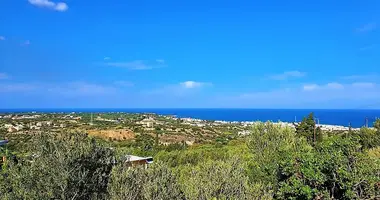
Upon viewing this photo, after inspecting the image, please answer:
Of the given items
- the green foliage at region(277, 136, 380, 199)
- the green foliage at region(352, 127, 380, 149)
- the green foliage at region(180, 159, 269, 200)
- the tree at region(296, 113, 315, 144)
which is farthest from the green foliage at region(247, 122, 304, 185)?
the tree at region(296, 113, 315, 144)

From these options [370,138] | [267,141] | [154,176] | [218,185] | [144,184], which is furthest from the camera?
[370,138]

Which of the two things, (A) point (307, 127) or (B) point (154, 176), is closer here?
(B) point (154, 176)

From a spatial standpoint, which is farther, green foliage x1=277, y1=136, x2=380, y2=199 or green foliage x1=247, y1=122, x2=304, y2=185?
green foliage x1=247, y1=122, x2=304, y2=185

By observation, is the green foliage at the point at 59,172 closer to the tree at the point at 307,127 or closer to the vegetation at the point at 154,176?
the vegetation at the point at 154,176

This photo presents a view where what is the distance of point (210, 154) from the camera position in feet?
109

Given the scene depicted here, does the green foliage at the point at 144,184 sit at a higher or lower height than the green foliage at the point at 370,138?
higher

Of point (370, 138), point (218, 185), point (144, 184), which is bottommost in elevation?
point (370, 138)

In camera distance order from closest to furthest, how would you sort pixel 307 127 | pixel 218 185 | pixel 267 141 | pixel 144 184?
pixel 144 184, pixel 218 185, pixel 267 141, pixel 307 127

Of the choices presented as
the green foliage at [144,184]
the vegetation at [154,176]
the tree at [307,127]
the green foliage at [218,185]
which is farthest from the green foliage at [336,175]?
the tree at [307,127]

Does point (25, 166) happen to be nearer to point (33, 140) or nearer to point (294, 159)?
point (33, 140)

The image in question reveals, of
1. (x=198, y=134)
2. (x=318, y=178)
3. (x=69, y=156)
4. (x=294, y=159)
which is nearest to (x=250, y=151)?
(x=294, y=159)

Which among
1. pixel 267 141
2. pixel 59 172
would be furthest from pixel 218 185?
pixel 267 141

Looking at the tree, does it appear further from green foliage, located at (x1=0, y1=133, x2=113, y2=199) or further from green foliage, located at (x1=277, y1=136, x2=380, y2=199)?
green foliage, located at (x1=0, y1=133, x2=113, y2=199)

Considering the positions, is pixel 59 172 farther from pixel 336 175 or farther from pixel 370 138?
pixel 370 138
